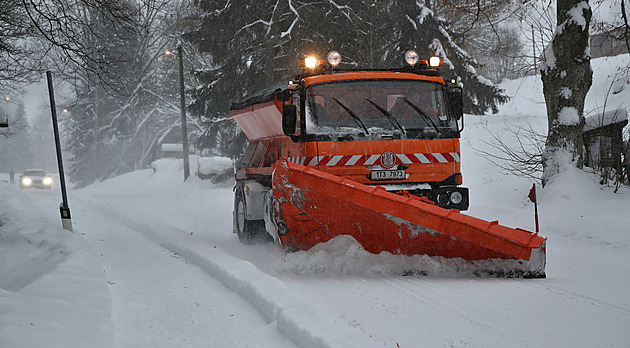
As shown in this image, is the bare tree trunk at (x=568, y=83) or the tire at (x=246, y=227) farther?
the bare tree trunk at (x=568, y=83)

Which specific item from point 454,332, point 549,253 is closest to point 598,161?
point 549,253

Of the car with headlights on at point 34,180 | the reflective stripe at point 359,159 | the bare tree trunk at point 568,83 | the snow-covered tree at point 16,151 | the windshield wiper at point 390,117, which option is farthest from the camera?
the snow-covered tree at point 16,151

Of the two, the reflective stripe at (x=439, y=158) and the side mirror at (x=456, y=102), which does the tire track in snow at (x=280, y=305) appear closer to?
the reflective stripe at (x=439, y=158)

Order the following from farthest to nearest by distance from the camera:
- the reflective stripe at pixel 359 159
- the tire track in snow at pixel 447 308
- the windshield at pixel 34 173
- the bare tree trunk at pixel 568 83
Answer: the windshield at pixel 34 173 < the bare tree trunk at pixel 568 83 < the reflective stripe at pixel 359 159 < the tire track in snow at pixel 447 308

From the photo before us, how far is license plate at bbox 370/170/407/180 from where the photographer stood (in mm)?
6566

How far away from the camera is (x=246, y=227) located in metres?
8.68

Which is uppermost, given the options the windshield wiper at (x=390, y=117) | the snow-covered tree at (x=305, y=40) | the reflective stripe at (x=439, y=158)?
the snow-covered tree at (x=305, y=40)

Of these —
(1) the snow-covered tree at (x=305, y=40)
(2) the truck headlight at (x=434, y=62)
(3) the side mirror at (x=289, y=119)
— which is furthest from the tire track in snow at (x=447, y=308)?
(1) the snow-covered tree at (x=305, y=40)

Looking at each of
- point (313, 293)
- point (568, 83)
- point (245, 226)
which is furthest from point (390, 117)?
point (568, 83)

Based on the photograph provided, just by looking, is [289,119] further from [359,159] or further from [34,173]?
[34,173]

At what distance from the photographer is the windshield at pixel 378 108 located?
6.68 meters

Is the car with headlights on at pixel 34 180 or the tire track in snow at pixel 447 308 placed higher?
the tire track in snow at pixel 447 308

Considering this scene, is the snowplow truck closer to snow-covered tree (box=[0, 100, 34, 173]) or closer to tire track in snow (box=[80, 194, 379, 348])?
tire track in snow (box=[80, 194, 379, 348])

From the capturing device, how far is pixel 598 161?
30.7ft
